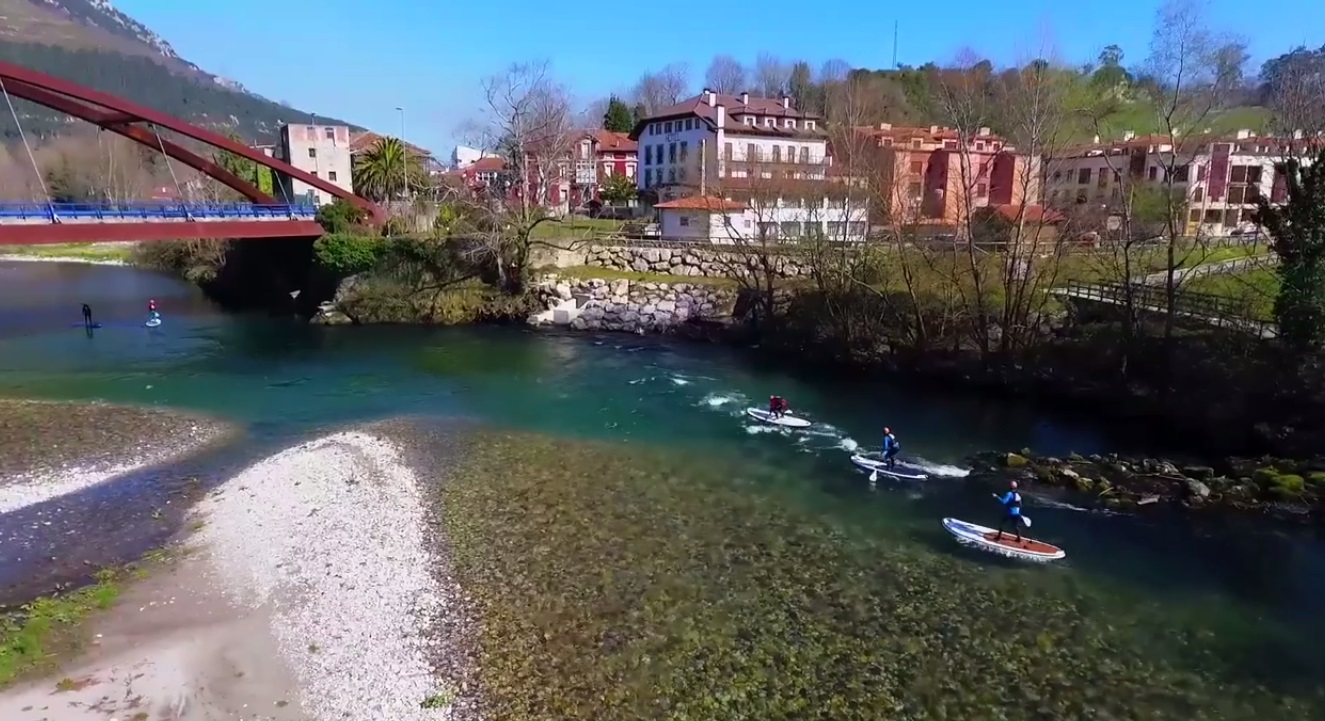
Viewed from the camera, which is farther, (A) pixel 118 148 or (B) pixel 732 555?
(A) pixel 118 148

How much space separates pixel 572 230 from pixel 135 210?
27.1m

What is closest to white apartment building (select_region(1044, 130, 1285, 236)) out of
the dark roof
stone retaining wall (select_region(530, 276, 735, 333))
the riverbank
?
the dark roof

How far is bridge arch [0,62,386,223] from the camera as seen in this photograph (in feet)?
129

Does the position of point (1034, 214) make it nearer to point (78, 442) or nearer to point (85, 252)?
point (78, 442)

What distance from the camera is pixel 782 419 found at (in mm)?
27672

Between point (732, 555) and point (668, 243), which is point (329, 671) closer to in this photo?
point (732, 555)

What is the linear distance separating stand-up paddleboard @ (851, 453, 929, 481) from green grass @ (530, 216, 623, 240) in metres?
33.5

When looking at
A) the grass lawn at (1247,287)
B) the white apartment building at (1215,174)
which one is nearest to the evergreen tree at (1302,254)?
the grass lawn at (1247,287)

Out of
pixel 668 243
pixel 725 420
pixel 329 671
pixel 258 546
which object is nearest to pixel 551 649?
pixel 329 671

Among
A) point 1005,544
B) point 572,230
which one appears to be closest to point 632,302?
point 572,230

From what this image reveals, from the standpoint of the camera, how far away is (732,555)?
1772 centimetres

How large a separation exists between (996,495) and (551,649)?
46.0 feet

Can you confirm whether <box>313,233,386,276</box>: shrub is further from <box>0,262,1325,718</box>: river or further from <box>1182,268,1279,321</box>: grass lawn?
<box>1182,268,1279,321</box>: grass lawn

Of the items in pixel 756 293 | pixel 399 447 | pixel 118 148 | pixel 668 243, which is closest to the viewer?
pixel 399 447
